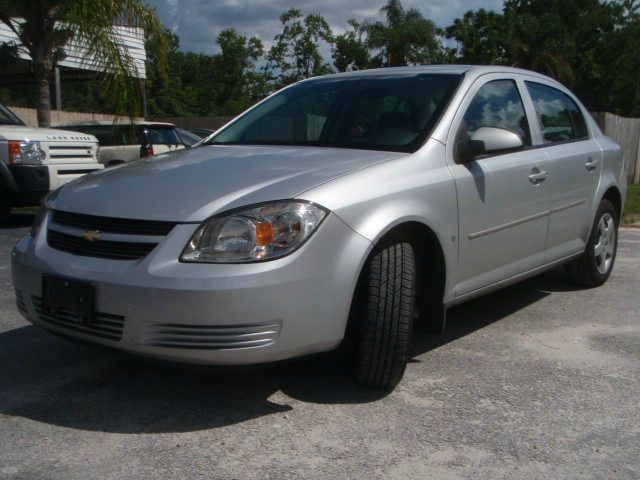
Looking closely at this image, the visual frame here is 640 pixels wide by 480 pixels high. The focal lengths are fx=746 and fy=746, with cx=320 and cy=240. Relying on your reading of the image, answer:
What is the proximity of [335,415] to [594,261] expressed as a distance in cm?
313

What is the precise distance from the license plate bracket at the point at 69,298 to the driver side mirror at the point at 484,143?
6.53ft

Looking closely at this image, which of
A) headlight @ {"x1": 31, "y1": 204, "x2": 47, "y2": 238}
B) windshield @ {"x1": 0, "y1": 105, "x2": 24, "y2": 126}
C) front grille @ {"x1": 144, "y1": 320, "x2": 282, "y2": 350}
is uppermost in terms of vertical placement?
windshield @ {"x1": 0, "y1": 105, "x2": 24, "y2": 126}

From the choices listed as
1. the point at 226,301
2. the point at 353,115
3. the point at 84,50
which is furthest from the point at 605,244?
the point at 84,50

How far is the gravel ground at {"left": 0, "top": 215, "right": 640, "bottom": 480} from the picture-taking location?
2750 mm

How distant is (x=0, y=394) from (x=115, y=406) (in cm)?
60

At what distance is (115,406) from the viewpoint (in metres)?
3.28

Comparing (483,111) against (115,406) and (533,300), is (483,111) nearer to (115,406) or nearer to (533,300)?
(533,300)

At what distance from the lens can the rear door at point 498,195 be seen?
388cm

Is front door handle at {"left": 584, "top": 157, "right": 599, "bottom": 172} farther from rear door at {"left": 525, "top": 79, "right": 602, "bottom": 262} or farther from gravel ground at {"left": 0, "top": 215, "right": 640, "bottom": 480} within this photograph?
gravel ground at {"left": 0, "top": 215, "right": 640, "bottom": 480}

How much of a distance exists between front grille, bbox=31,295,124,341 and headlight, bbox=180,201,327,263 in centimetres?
41

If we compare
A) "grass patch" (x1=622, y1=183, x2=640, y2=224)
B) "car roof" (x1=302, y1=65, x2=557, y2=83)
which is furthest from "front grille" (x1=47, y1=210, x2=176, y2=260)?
"grass patch" (x1=622, y1=183, x2=640, y2=224)

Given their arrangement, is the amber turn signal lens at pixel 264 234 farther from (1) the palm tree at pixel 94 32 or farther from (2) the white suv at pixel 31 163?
(1) the palm tree at pixel 94 32

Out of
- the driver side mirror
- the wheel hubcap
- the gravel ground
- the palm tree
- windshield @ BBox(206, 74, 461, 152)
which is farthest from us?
the palm tree

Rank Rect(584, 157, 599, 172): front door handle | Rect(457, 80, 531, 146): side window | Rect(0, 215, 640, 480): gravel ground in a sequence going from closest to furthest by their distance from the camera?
1. Rect(0, 215, 640, 480): gravel ground
2. Rect(457, 80, 531, 146): side window
3. Rect(584, 157, 599, 172): front door handle
